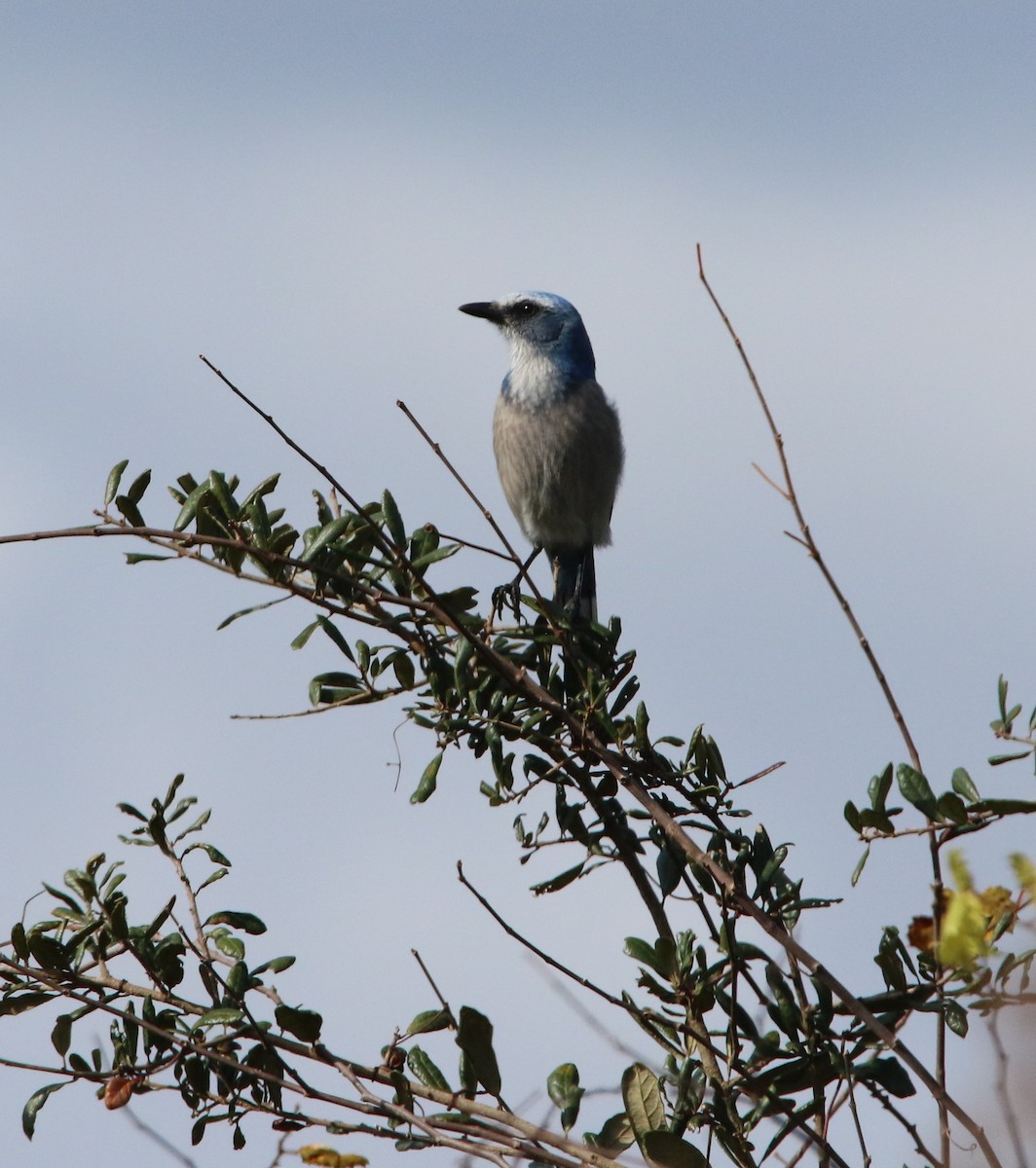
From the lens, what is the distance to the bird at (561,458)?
6.58 meters

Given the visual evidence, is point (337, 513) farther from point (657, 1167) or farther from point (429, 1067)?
point (657, 1167)

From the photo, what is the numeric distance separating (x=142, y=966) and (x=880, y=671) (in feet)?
4.73

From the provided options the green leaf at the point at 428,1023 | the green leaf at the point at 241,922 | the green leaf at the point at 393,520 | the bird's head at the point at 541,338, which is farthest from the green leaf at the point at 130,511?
the bird's head at the point at 541,338

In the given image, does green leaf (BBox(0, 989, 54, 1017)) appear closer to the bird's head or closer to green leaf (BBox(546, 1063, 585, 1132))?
green leaf (BBox(546, 1063, 585, 1132))

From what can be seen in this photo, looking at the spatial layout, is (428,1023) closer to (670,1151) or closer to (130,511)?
(670,1151)

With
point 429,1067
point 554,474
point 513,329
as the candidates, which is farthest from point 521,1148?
point 513,329

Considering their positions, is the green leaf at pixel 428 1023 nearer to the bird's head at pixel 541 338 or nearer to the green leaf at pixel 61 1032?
the green leaf at pixel 61 1032

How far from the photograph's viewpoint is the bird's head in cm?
691

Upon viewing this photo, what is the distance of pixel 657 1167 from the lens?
2291 millimetres

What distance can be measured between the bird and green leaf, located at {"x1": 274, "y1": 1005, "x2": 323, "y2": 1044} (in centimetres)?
397

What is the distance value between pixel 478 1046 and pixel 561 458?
4252mm

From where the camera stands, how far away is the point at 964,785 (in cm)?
237

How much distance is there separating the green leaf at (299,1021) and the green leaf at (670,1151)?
61 cm

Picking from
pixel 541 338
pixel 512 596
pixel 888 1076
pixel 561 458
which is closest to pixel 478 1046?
pixel 888 1076
